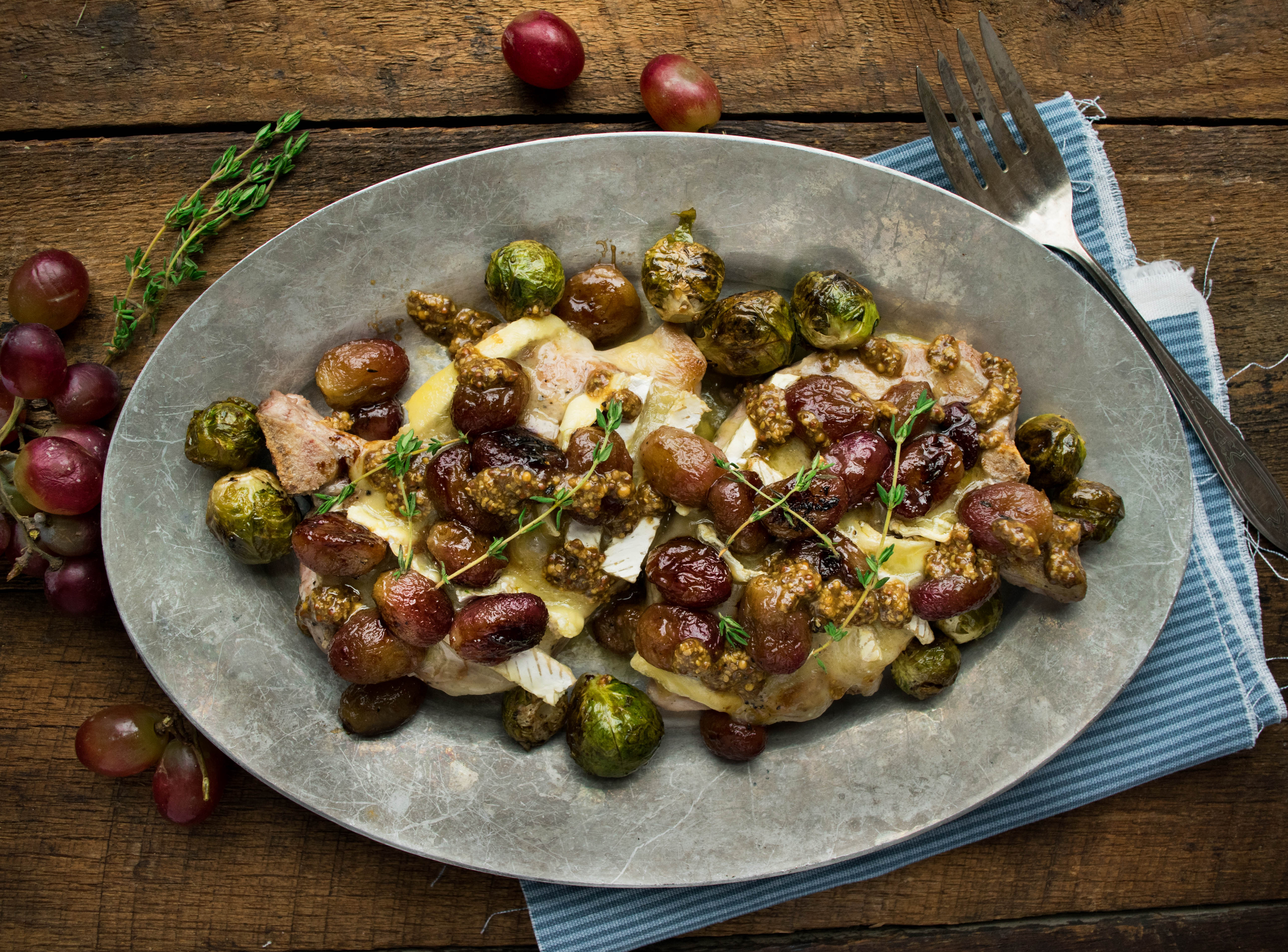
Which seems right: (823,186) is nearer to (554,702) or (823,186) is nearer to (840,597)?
(840,597)

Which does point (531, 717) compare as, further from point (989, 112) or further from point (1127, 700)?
point (989, 112)

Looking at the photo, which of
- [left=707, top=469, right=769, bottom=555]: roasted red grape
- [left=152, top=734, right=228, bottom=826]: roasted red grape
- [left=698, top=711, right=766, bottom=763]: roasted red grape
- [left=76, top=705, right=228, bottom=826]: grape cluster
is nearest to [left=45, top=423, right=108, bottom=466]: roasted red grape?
[left=76, top=705, right=228, bottom=826]: grape cluster

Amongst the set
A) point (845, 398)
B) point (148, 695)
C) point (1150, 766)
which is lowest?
point (148, 695)

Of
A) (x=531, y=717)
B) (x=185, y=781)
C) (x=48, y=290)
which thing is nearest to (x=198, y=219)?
(x=48, y=290)

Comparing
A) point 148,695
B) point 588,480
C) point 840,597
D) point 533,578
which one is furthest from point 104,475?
point 840,597

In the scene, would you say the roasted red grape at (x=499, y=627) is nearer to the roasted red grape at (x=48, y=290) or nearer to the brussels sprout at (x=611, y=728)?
the brussels sprout at (x=611, y=728)
